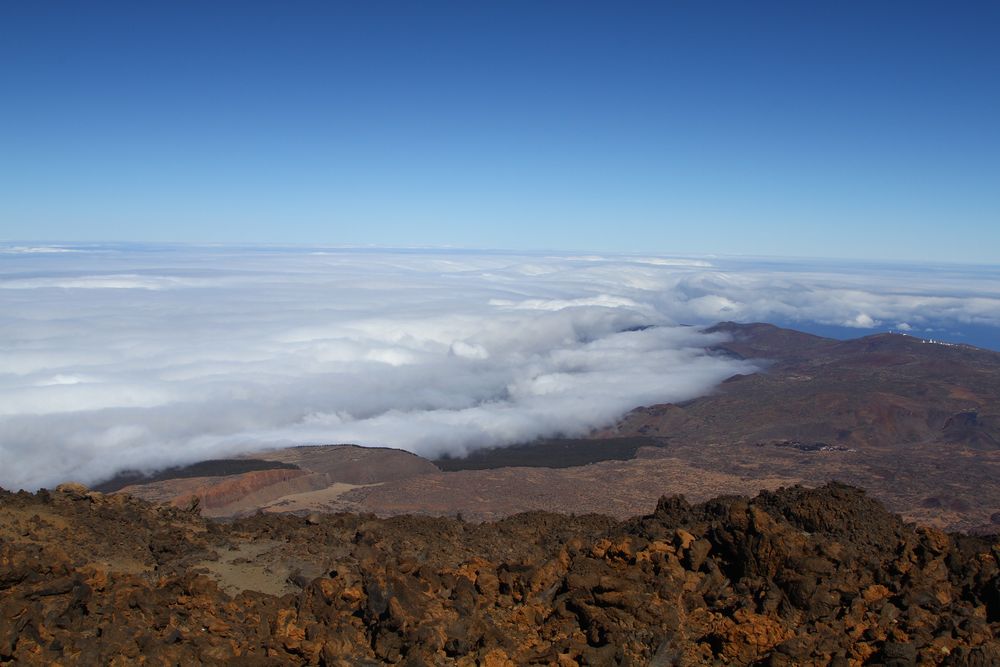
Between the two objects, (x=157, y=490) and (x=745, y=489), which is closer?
(x=157, y=490)

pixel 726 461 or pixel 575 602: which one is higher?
pixel 575 602

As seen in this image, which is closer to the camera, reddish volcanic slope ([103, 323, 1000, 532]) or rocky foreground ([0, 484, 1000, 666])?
rocky foreground ([0, 484, 1000, 666])

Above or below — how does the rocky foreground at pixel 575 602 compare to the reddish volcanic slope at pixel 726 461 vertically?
above

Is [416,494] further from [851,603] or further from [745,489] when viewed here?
[851,603]

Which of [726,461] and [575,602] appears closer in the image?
[575,602]

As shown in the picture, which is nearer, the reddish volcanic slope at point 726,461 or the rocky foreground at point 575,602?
the rocky foreground at point 575,602

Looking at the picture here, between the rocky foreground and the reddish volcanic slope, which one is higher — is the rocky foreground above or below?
above

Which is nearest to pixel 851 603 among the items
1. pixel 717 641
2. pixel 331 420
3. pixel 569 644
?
pixel 717 641

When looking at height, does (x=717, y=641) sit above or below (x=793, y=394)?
above
